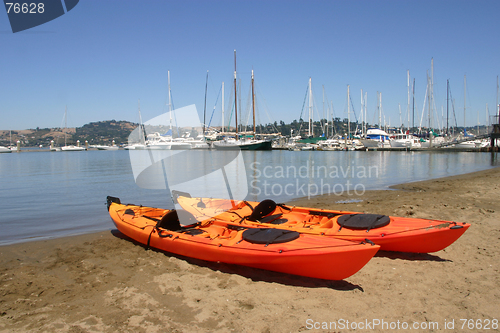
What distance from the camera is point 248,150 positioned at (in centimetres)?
6156

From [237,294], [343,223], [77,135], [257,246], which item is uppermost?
[77,135]

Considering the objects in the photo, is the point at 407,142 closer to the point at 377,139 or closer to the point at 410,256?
the point at 377,139

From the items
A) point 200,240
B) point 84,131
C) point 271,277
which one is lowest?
point 271,277

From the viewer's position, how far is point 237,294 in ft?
13.8

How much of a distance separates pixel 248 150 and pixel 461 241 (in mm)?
56277

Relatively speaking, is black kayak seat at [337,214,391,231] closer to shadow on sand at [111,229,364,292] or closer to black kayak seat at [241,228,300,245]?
black kayak seat at [241,228,300,245]

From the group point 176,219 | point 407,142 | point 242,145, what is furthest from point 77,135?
point 176,219

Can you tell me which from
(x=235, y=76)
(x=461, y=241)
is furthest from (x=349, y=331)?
(x=235, y=76)

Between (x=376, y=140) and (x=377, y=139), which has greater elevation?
(x=377, y=139)

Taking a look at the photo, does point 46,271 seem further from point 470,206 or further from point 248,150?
point 248,150

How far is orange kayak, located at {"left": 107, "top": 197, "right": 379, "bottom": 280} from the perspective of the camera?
4215mm

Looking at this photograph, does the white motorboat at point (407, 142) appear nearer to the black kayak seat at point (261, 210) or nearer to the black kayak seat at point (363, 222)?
the black kayak seat at point (261, 210)

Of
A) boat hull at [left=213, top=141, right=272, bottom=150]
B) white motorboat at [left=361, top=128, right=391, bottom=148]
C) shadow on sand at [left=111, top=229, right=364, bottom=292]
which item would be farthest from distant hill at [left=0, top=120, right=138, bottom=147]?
shadow on sand at [left=111, top=229, right=364, bottom=292]

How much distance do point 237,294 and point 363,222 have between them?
2.70 metres
